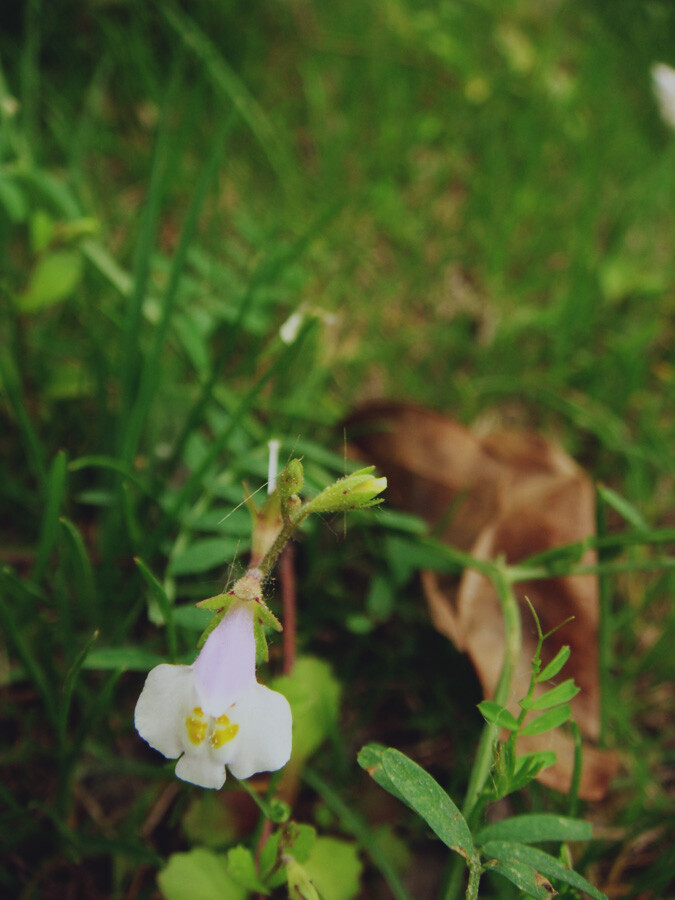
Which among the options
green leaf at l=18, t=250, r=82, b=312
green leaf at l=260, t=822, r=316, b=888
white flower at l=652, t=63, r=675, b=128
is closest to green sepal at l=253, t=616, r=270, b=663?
green leaf at l=260, t=822, r=316, b=888

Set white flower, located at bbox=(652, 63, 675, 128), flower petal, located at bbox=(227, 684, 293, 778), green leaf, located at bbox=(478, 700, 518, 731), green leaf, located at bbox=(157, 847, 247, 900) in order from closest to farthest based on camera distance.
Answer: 1. flower petal, located at bbox=(227, 684, 293, 778)
2. green leaf, located at bbox=(478, 700, 518, 731)
3. green leaf, located at bbox=(157, 847, 247, 900)
4. white flower, located at bbox=(652, 63, 675, 128)

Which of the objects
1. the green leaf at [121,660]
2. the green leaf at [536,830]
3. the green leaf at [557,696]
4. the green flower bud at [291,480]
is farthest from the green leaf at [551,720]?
the green leaf at [121,660]

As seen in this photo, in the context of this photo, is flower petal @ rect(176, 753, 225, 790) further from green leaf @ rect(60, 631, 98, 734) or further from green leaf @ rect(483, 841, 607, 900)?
green leaf @ rect(483, 841, 607, 900)

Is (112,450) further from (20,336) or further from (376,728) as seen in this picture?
(376,728)

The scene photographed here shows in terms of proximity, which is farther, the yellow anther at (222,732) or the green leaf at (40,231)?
the green leaf at (40,231)

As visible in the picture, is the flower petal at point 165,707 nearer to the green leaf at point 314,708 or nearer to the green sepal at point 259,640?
the green sepal at point 259,640

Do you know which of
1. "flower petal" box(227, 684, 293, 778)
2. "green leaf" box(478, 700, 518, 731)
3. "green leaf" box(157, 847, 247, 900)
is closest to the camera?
"flower petal" box(227, 684, 293, 778)

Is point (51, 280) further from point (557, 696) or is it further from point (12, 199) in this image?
point (557, 696)

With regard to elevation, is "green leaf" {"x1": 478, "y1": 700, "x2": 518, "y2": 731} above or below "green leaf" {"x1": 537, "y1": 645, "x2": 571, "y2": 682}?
below
